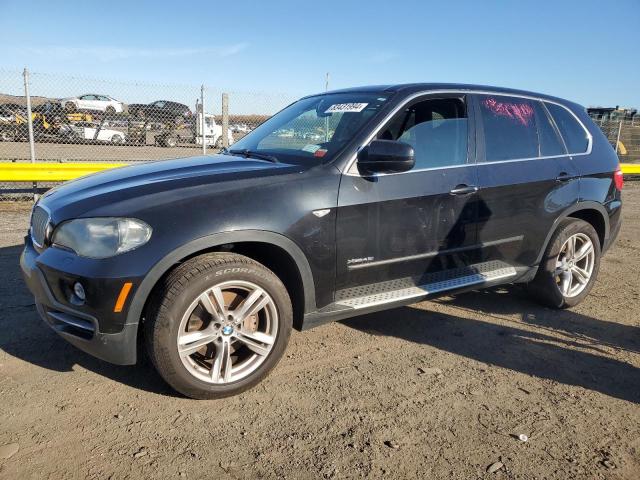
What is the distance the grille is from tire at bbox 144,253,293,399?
31.4 inches

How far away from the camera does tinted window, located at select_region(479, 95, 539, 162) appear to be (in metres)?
3.73

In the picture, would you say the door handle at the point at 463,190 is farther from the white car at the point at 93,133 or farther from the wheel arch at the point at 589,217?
the white car at the point at 93,133

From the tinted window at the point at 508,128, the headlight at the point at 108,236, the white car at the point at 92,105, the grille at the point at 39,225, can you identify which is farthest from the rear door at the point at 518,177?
the white car at the point at 92,105

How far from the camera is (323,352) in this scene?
3.38 metres

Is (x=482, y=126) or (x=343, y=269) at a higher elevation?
(x=482, y=126)

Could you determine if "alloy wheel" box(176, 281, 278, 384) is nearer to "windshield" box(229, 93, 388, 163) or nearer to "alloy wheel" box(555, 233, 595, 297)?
"windshield" box(229, 93, 388, 163)

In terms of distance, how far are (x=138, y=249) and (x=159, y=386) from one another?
0.89 metres

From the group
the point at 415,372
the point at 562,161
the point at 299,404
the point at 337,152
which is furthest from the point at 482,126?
the point at 299,404

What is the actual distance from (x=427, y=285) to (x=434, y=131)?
1099 millimetres

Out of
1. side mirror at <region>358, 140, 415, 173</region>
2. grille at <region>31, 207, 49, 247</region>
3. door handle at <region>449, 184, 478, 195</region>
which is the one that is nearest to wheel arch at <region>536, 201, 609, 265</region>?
door handle at <region>449, 184, 478, 195</region>

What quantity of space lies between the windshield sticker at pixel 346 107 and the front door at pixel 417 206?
267mm

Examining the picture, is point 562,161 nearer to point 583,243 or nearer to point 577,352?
point 583,243

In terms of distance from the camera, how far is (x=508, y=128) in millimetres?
3859

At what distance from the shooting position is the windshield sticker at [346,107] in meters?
3.44
